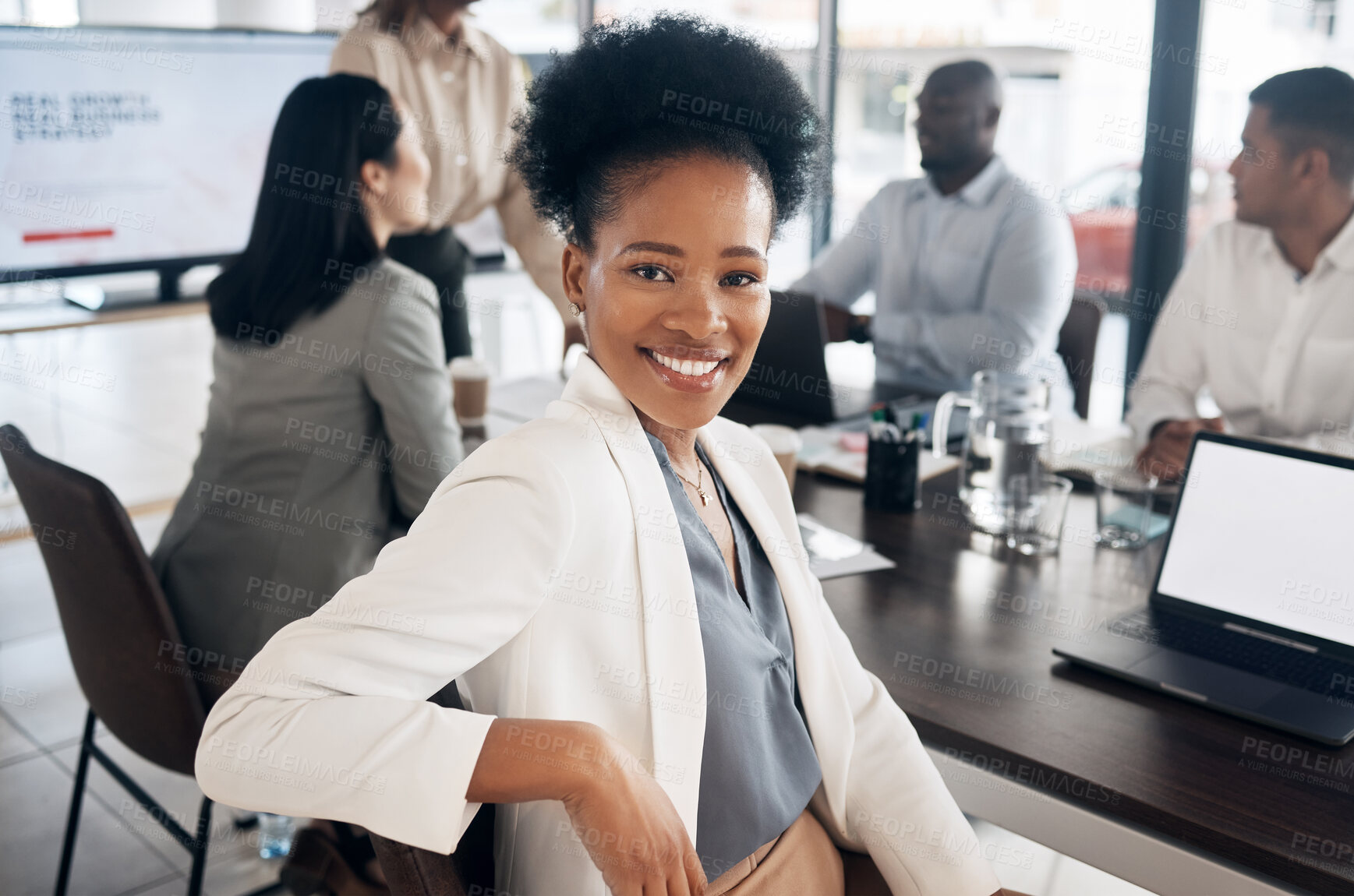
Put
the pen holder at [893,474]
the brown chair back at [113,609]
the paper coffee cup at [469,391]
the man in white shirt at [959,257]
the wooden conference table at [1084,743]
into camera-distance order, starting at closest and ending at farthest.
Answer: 1. the wooden conference table at [1084,743]
2. the brown chair back at [113,609]
3. the pen holder at [893,474]
4. the paper coffee cup at [469,391]
5. the man in white shirt at [959,257]

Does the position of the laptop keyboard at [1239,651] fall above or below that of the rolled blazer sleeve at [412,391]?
below

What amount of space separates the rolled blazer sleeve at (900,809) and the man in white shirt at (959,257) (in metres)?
1.69

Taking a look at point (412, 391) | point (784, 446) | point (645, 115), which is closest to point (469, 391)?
point (412, 391)

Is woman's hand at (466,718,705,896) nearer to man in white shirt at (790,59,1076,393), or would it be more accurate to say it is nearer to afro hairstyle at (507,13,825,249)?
afro hairstyle at (507,13,825,249)

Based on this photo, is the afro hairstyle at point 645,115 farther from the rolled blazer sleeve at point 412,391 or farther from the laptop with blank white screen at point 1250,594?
the rolled blazer sleeve at point 412,391

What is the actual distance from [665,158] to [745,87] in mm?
148

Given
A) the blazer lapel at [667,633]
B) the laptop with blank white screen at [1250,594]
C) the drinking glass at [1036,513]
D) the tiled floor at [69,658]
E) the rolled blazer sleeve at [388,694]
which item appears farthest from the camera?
the tiled floor at [69,658]

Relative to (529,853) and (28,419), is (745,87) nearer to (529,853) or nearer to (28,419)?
(529,853)

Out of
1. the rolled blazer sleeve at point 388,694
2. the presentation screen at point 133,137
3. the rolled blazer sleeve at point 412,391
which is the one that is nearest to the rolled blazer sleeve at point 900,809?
the rolled blazer sleeve at point 388,694

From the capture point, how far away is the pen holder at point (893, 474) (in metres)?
1.84

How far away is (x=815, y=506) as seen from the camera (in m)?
1.89

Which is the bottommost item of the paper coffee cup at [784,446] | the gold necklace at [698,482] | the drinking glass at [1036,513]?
the drinking glass at [1036,513]

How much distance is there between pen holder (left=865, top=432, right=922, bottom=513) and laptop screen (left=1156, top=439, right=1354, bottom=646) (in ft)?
1.54

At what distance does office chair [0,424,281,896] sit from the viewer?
1537mm
